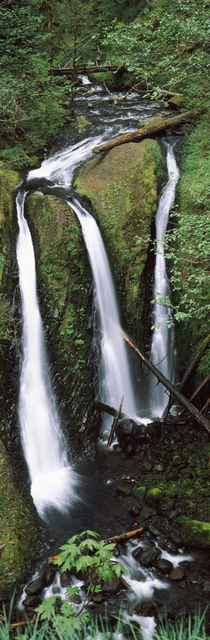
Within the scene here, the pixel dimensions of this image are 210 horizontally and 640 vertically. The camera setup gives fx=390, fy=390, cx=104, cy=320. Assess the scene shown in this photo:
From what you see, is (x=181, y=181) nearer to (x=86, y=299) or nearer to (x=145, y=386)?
(x=86, y=299)

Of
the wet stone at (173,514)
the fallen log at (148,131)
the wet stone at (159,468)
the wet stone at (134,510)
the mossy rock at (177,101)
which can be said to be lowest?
the wet stone at (173,514)

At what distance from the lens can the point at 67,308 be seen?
7.41 metres

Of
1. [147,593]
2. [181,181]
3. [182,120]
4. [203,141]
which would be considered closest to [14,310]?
[147,593]

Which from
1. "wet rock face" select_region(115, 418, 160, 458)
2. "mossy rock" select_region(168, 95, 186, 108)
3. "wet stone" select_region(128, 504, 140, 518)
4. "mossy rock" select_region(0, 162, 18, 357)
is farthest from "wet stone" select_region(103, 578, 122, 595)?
"mossy rock" select_region(168, 95, 186, 108)

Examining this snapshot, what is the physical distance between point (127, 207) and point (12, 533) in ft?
21.9

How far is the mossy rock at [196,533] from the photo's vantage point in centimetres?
490

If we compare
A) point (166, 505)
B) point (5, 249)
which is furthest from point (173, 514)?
point (5, 249)

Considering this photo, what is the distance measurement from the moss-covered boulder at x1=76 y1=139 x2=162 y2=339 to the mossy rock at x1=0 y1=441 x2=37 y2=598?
414 centimetres

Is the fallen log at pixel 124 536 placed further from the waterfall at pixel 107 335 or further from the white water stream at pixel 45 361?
the waterfall at pixel 107 335

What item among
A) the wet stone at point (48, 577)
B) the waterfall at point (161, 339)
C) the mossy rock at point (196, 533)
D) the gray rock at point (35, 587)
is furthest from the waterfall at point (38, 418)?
the waterfall at point (161, 339)

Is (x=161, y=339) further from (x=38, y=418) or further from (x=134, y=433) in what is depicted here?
(x=38, y=418)

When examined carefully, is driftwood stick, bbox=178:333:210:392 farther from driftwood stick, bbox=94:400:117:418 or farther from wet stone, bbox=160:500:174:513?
wet stone, bbox=160:500:174:513

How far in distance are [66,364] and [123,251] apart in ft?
9.30

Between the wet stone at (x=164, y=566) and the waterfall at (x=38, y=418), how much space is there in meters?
1.72
